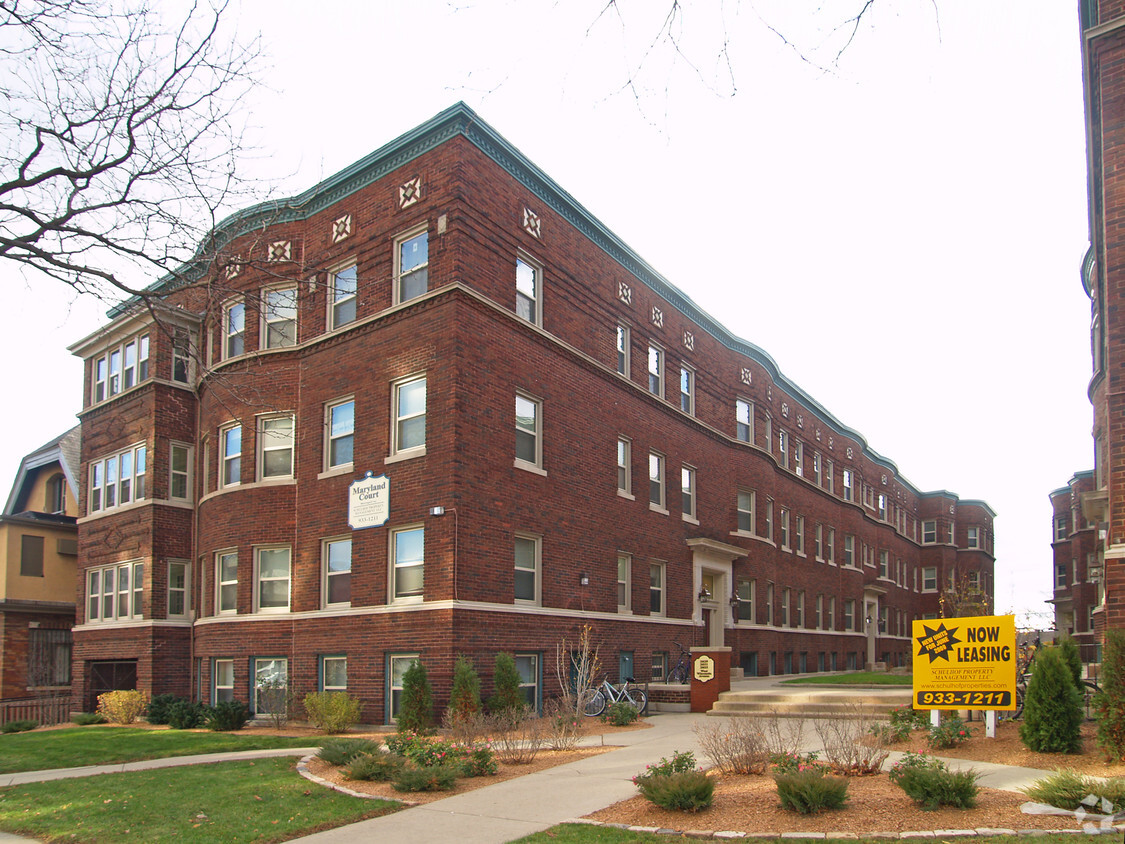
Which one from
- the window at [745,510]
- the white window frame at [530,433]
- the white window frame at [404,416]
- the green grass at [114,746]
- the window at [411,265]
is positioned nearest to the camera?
the green grass at [114,746]

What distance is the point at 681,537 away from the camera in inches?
1104

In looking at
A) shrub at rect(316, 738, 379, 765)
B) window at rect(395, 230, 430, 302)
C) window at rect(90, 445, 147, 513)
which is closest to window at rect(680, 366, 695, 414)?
window at rect(395, 230, 430, 302)

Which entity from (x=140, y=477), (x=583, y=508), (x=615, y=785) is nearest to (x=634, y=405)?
(x=583, y=508)

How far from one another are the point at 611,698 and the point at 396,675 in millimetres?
4546

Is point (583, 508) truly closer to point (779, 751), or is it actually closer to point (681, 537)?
point (681, 537)

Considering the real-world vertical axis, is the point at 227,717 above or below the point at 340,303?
below

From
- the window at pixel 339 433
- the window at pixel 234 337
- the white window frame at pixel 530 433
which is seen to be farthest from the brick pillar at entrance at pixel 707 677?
the window at pixel 234 337

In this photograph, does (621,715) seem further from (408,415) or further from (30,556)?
(30,556)

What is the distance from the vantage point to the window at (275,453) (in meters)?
22.8

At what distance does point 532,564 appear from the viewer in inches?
833

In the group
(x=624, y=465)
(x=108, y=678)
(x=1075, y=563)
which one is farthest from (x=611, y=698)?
(x=1075, y=563)

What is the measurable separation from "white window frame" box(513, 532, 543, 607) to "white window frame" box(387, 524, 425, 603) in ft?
7.34

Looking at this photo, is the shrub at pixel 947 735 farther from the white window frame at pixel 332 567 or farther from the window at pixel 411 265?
the window at pixel 411 265

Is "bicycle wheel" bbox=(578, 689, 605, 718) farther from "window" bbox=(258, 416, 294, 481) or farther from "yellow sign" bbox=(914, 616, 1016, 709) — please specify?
"window" bbox=(258, 416, 294, 481)
